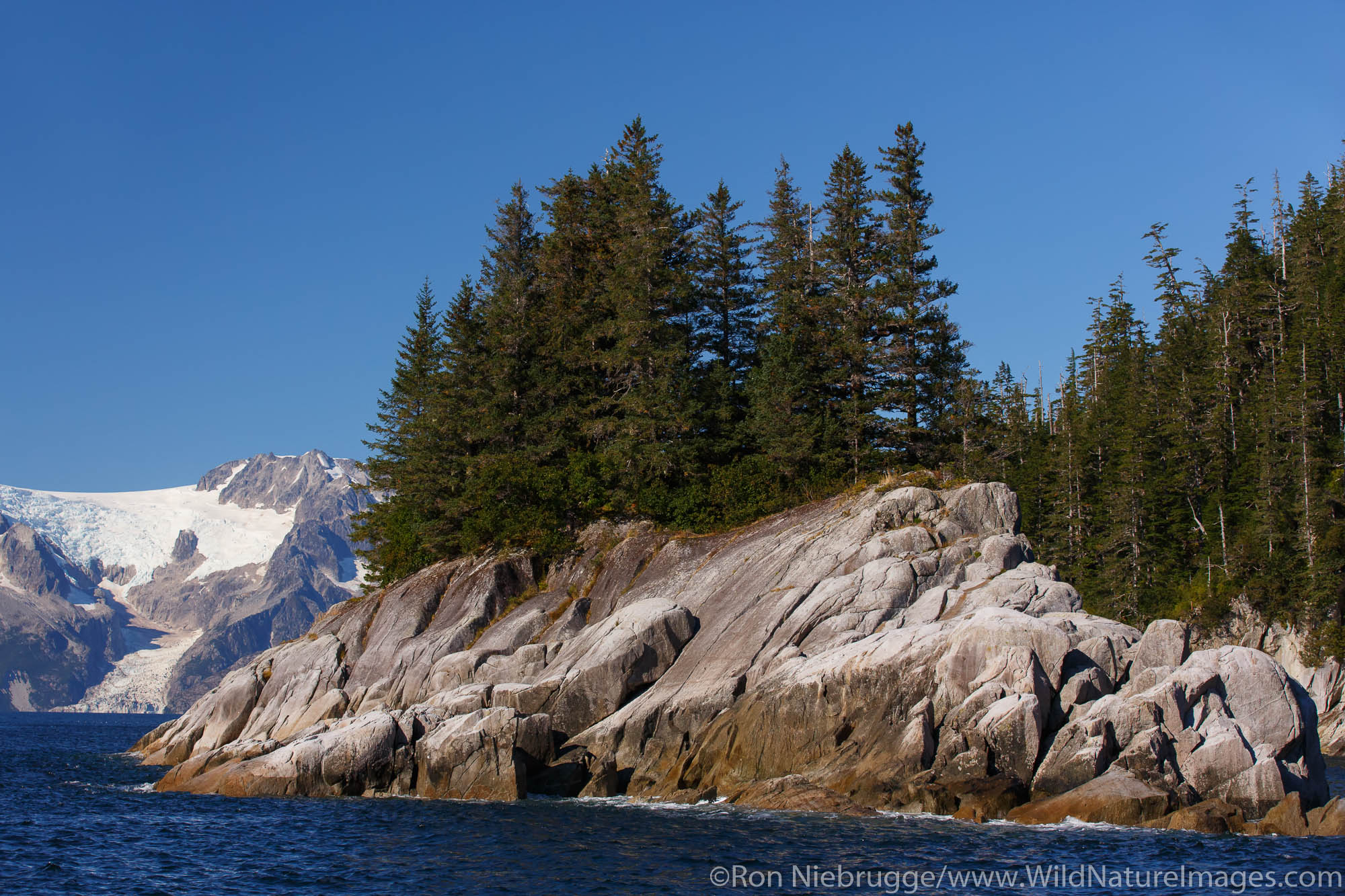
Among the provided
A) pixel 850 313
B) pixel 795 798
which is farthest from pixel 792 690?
pixel 850 313

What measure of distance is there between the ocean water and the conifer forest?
66.3 feet

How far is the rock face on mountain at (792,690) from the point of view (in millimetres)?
29656

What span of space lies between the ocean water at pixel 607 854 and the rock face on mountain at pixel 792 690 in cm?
246

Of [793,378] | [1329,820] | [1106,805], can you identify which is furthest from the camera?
[793,378]

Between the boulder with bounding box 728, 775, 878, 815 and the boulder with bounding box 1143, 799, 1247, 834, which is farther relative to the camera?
the boulder with bounding box 728, 775, 878, 815

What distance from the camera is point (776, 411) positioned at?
49656 mm

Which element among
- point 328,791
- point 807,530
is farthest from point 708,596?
point 328,791

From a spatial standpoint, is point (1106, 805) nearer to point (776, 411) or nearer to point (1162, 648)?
point (1162, 648)

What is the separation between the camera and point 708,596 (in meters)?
44.0

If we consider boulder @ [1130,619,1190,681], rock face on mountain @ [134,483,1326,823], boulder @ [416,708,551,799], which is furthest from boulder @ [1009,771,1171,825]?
boulder @ [416,708,551,799]

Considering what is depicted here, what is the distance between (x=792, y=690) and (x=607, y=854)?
10764 millimetres

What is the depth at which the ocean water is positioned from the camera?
22562 millimetres

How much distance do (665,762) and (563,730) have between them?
→ 16.9 ft

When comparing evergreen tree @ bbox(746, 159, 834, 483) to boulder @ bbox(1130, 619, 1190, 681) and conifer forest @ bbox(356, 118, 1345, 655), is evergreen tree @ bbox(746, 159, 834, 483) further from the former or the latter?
boulder @ bbox(1130, 619, 1190, 681)
